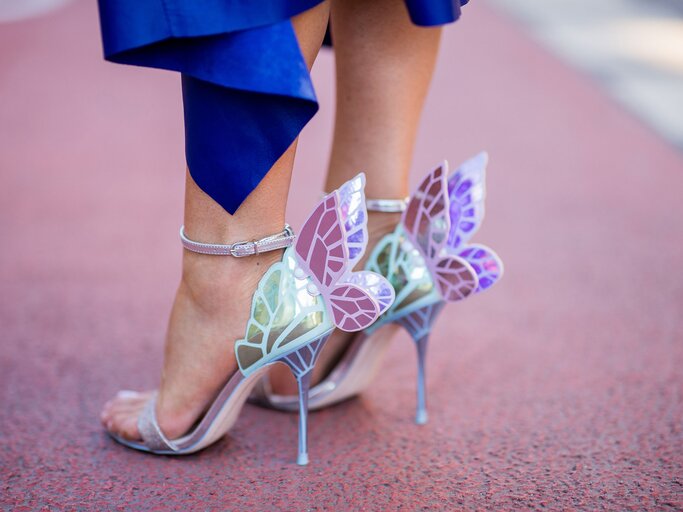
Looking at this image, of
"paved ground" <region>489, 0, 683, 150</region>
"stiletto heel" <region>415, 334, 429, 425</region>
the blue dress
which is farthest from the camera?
"paved ground" <region>489, 0, 683, 150</region>

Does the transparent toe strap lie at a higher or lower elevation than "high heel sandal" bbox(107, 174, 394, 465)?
lower

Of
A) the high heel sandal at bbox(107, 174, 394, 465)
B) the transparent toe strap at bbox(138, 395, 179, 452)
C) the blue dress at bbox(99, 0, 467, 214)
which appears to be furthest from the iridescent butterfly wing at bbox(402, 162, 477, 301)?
the transparent toe strap at bbox(138, 395, 179, 452)

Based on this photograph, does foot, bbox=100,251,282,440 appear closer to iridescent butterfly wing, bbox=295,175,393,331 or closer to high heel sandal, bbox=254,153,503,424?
iridescent butterfly wing, bbox=295,175,393,331

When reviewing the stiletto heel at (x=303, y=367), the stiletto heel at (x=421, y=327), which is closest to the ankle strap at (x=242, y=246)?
the stiletto heel at (x=303, y=367)

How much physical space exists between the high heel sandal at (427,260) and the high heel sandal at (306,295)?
135mm

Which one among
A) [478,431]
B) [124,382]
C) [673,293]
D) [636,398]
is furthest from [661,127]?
[124,382]

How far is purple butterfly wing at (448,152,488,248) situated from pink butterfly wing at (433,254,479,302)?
0.12 ft

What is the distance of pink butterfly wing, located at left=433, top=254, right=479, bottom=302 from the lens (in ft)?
3.24

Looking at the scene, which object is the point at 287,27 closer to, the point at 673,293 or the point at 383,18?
the point at 383,18

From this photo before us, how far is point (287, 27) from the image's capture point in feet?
2.60

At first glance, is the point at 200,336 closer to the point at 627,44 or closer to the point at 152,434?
the point at 152,434

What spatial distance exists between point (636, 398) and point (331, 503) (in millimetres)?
525

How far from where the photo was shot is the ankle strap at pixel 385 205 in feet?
3.51

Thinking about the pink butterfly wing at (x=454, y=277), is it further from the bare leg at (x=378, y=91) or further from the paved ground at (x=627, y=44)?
the paved ground at (x=627, y=44)
